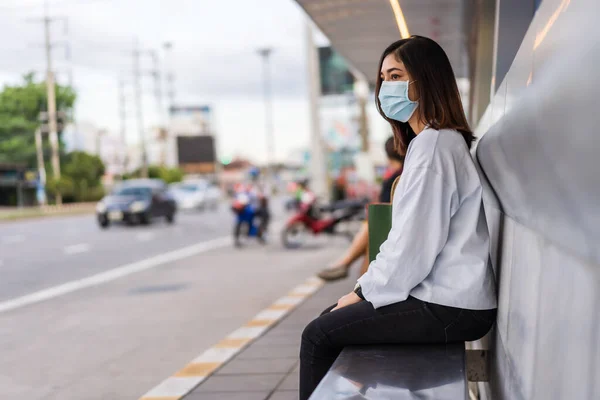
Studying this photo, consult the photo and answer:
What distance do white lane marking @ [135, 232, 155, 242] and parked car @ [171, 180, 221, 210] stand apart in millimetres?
17732

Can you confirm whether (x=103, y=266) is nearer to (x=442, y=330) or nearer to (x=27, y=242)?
(x=27, y=242)

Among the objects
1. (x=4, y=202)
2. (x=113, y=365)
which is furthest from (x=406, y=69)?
(x=4, y=202)

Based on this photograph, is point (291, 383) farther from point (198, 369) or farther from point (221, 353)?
point (221, 353)

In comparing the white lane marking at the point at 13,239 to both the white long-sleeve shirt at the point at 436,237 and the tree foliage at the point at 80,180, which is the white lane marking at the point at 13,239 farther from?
the tree foliage at the point at 80,180

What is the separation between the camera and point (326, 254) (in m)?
15.4

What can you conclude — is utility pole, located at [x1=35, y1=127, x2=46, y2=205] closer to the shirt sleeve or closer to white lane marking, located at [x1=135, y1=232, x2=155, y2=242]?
white lane marking, located at [x1=135, y1=232, x2=155, y2=242]

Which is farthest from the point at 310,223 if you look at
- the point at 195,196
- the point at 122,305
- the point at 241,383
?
the point at 195,196

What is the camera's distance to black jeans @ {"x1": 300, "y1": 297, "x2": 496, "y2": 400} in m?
2.76

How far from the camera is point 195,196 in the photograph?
137 ft

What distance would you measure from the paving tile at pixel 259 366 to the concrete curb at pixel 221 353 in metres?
0.08

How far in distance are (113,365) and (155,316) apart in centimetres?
232

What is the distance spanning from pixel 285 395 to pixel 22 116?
46.8 m

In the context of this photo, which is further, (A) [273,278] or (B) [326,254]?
(B) [326,254]

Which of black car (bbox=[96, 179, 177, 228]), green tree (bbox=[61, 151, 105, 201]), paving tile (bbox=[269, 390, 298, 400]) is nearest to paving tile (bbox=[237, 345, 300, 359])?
paving tile (bbox=[269, 390, 298, 400])
